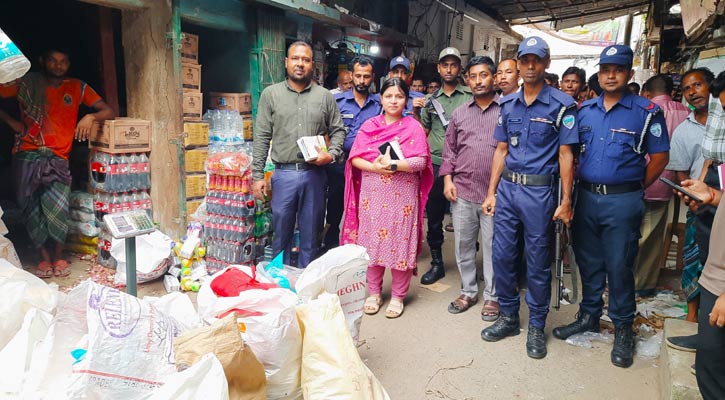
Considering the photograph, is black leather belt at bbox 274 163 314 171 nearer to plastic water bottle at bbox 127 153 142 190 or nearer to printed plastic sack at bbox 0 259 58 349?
plastic water bottle at bbox 127 153 142 190

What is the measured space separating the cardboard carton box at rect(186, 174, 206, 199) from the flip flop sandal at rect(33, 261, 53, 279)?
130cm

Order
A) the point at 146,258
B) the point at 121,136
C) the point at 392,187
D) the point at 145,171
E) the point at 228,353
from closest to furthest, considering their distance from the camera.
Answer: the point at 228,353, the point at 392,187, the point at 146,258, the point at 121,136, the point at 145,171

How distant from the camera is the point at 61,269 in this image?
4.41 meters

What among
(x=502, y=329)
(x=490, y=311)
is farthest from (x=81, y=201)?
(x=502, y=329)

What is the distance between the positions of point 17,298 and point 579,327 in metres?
3.42

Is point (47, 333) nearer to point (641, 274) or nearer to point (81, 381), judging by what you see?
point (81, 381)

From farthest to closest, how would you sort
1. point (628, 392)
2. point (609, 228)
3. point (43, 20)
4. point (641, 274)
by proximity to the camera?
1. point (43, 20)
2. point (641, 274)
3. point (609, 228)
4. point (628, 392)

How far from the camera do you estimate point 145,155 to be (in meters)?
4.72

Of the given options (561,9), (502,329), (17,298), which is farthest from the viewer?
(561,9)

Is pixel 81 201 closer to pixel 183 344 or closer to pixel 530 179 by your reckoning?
pixel 183 344

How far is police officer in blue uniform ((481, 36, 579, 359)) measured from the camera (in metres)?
3.16

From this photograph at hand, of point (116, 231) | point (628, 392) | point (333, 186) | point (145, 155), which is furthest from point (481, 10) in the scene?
point (116, 231)

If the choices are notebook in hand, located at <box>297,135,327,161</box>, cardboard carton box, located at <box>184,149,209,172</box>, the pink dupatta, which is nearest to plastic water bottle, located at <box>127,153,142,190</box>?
cardboard carton box, located at <box>184,149,209,172</box>

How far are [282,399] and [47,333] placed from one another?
3.21ft
